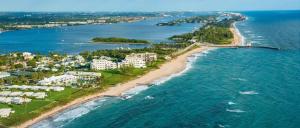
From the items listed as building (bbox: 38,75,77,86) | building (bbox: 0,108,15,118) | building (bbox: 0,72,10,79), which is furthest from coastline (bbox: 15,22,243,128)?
building (bbox: 0,72,10,79)

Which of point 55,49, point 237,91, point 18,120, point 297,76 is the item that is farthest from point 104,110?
point 55,49

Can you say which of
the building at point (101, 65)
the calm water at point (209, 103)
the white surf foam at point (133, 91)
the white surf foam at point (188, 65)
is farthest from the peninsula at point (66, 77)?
the calm water at point (209, 103)

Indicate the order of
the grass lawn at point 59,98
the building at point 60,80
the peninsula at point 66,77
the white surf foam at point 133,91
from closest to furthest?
1. the grass lawn at point 59,98
2. the peninsula at point 66,77
3. the white surf foam at point 133,91
4. the building at point 60,80

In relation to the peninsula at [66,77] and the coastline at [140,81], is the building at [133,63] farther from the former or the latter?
the coastline at [140,81]

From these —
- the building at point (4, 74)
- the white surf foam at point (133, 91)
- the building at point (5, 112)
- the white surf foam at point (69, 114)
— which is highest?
the building at point (5, 112)

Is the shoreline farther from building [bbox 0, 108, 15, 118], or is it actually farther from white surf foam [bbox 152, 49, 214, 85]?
building [bbox 0, 108, 15, 118]
